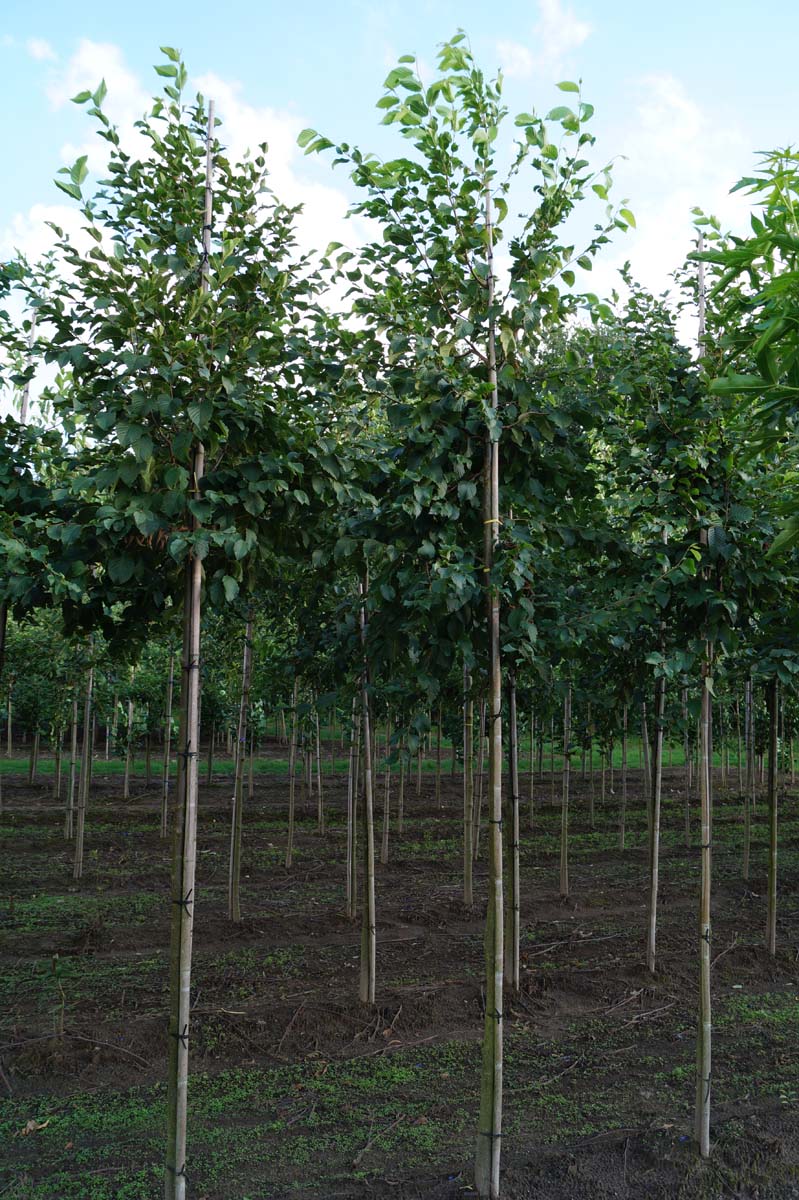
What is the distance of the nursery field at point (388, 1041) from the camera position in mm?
4523

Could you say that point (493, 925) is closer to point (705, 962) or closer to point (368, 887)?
point (705, 962)

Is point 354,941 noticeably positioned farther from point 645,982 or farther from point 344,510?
point 344,510

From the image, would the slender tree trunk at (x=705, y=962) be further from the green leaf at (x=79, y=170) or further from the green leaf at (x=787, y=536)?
the green leaf at (x=79, y=170)

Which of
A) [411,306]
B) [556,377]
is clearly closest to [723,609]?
[556,377]

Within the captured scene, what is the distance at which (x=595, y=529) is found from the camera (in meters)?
4.75

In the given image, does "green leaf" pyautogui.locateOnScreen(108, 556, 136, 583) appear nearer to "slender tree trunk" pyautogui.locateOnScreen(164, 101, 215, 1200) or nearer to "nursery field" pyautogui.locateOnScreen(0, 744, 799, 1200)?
"slender tree trunk" pyautogui.locateOnScreen(164, 101, 215, 1200)

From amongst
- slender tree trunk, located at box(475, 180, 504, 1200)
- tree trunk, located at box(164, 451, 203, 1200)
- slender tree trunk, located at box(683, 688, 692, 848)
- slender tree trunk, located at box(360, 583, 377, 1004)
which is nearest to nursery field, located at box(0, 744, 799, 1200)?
slender tree trunk, located at box(360, 583, 377, 1004)

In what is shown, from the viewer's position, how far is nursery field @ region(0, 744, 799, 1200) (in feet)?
14.8

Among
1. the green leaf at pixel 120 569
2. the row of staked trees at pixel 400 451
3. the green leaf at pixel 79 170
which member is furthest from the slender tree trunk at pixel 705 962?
the green leaf at pixel 79 170

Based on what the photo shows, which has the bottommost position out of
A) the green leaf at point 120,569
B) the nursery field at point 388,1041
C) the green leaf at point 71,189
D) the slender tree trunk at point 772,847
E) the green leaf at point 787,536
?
the nursery field at point 388,1041

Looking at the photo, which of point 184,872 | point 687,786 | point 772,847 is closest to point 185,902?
point 184,872

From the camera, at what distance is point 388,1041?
642 centimetres

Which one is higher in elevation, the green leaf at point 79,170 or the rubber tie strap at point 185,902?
the green leaf at point 79,170

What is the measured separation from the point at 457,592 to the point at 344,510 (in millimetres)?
1254
